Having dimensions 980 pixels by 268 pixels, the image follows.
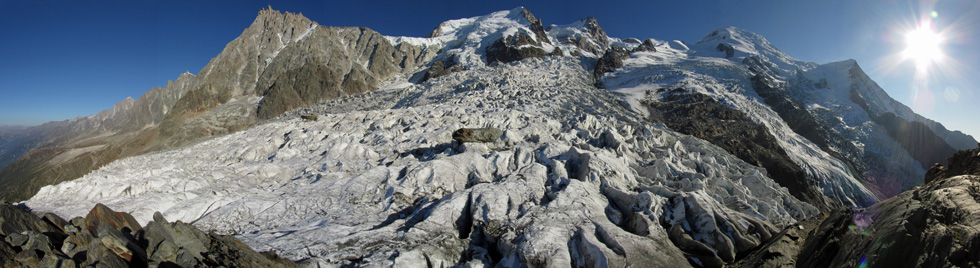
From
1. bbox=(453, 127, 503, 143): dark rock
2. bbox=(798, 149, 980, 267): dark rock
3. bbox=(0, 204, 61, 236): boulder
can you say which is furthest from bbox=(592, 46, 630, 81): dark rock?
bbox=(0, 204, 61, 236): boulder

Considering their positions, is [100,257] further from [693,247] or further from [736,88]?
[736,88]

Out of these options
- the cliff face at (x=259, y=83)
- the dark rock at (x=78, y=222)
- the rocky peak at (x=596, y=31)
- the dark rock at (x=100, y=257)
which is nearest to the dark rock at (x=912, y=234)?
the dark rock at (x=100, y=257)

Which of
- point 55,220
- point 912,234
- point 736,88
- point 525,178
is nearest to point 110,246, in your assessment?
point 55,220

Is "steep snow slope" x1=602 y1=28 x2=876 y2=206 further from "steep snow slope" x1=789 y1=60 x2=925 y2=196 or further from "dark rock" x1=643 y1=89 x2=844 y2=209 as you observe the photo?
"steep snow slope" x1=789 y1=60 x2=925 y2=196

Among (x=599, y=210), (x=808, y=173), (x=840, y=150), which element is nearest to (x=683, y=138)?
(x=808, y=173)

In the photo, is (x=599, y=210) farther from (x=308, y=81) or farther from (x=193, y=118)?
(x=193, y=118)

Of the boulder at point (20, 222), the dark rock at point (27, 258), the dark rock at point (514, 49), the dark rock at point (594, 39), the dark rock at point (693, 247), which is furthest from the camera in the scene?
the dark rock at point (594, 39)

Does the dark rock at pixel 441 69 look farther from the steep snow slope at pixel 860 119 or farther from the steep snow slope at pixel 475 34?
the steep snow slope at pixel 860 119
